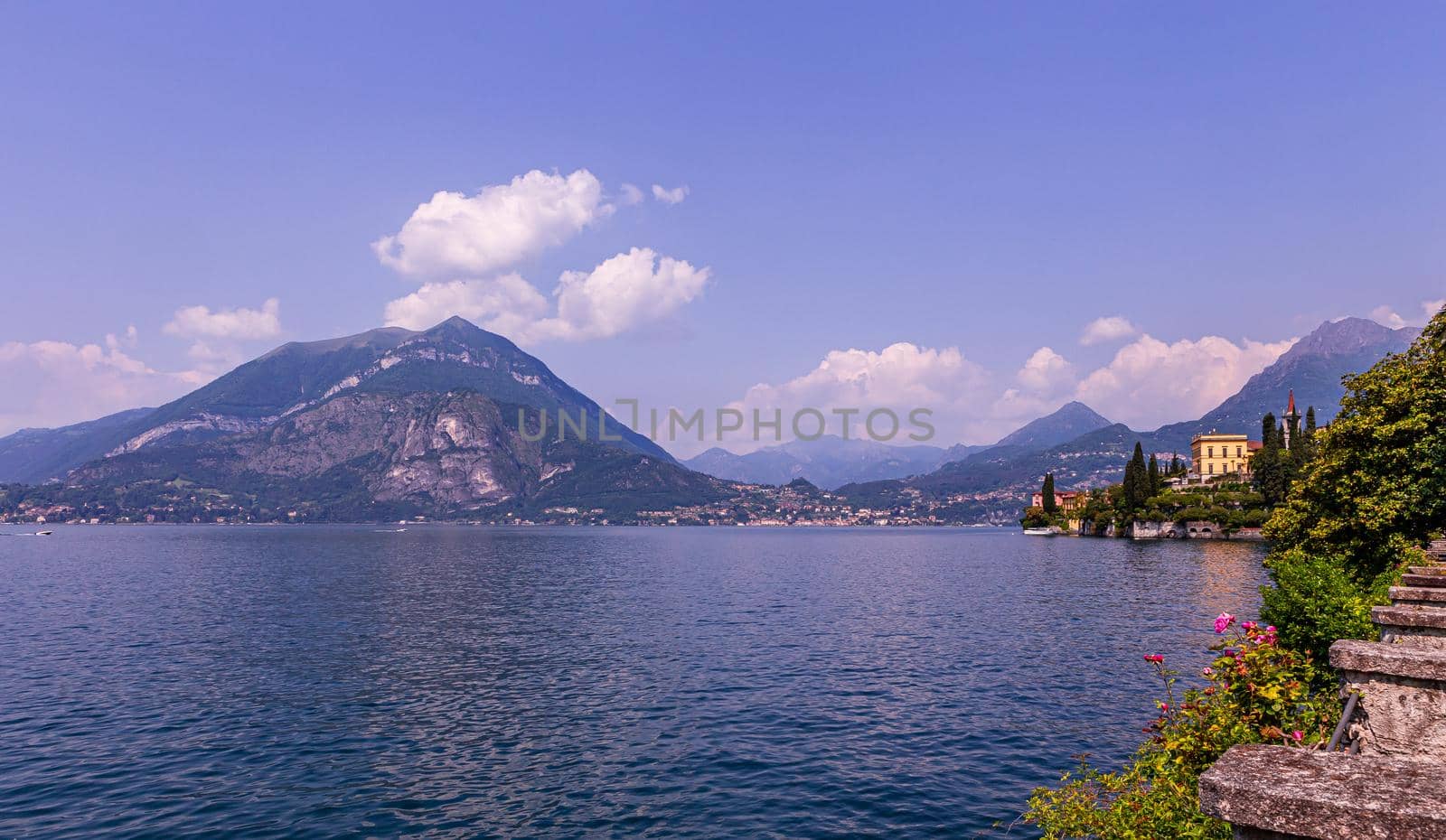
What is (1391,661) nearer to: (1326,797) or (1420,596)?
(1326,797)

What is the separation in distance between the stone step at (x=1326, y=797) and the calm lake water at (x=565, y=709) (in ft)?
65.8

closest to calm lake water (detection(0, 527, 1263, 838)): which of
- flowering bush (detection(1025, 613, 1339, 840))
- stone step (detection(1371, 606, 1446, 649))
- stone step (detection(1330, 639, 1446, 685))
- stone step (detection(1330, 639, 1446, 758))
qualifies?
flowering bush (detection(1025, 613, 1339, 840))

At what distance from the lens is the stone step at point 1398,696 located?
7.30m

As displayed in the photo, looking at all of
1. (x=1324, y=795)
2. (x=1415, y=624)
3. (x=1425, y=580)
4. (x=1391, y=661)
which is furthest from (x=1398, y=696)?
(x=1425, y=580)

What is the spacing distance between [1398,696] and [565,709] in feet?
108

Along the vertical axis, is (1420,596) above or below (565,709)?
above

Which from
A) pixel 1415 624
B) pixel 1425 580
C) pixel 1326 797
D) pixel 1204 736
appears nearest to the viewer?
pixel 1326 797

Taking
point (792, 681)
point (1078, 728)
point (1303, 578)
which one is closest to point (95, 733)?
point (792, 681)

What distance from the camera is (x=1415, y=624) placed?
10391mm

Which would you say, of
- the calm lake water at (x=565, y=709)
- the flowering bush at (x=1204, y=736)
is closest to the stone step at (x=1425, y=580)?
the flowering bush at (x=1204, y=736)

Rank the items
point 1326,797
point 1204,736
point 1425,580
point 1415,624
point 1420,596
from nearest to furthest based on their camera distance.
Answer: point 1326,797 < point 1415,624 < point 1420,596 < point 1204,736 < point 1425,580

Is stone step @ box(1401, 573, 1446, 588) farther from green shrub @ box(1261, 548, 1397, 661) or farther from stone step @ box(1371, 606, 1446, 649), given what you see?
green shrub @ box(1261, 548, 1397, 661)

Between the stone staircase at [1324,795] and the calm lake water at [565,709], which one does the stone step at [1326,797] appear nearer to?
the stone staircase at [1324,795]

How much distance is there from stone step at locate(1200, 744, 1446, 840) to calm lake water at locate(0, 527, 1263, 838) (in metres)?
20.0
